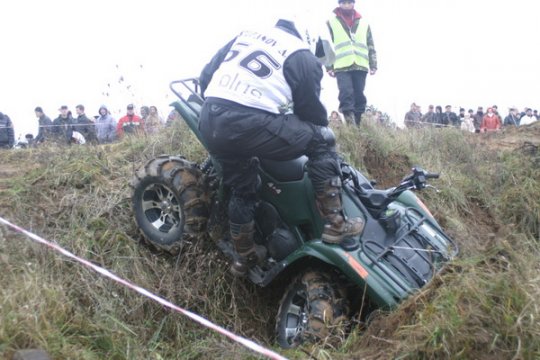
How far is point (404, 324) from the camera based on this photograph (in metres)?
3.57

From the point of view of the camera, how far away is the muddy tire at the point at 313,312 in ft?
13.3

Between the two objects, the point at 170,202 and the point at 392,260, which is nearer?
the point at 392,260

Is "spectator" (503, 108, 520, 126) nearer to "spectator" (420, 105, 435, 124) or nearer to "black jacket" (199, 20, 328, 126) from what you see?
"spectator" (420, 105, 435, 124)

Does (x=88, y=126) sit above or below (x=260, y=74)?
below

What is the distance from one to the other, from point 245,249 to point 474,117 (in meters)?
13.4

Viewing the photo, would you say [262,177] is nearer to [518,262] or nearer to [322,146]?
[322,146]

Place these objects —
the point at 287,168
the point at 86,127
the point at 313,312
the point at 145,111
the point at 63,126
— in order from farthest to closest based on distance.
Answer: the point at 86,127
the point at 63,126
the point at 145,111
the point at 287,168
the point at 313,312

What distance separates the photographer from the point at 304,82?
4512 mm

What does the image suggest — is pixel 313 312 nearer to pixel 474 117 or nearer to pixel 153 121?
pixel 153 121

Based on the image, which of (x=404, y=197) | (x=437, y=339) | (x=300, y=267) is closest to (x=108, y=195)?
(x=300, y=267)

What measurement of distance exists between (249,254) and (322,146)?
3.45 feet

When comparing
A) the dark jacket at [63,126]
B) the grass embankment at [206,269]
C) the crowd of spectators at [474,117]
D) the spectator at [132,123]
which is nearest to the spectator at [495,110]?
the crowd of spectators at [474,117]

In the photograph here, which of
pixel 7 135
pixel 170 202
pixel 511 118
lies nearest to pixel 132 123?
pixel 170 202

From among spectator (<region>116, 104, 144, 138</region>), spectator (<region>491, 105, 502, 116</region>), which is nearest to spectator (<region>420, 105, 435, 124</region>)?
spectator (<region>491, 105, 502, 116</region>)
